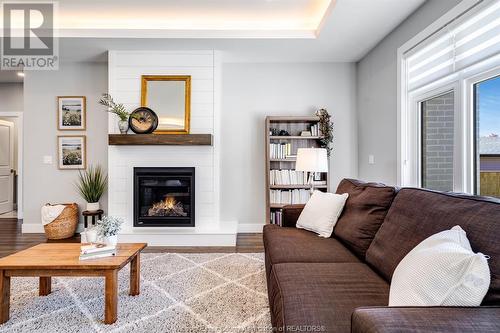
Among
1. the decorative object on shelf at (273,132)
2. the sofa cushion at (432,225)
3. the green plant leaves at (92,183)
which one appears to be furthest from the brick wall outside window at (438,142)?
the green plant leaves at (92,183)

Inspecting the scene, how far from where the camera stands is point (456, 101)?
7.63 feet

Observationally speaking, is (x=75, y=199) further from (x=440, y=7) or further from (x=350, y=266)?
(x=440, y=7)

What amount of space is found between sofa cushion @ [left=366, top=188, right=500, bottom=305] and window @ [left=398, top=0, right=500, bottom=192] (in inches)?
37.2

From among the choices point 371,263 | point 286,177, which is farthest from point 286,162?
point 371,263

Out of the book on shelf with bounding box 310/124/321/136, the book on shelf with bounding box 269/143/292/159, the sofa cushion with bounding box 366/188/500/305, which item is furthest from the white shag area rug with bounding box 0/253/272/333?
the book on shelf with bounding box 310/124/321/136

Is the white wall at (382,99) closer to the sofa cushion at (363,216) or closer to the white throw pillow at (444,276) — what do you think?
the sofa cushion at (363,216)

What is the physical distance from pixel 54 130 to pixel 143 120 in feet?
5.52

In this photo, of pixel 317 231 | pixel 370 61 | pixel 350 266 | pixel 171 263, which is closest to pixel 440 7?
pixel 370 61

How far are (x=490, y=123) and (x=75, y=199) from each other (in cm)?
512

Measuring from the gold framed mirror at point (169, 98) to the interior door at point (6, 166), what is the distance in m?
4.27

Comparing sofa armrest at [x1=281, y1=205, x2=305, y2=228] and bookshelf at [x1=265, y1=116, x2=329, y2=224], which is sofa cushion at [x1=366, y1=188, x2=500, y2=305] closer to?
sofa armrest at [x1=281, y1=205, x2=305, y2=228]

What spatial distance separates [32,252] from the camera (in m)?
2.08

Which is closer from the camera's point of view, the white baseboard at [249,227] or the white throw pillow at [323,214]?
the white throw pillow at [323,214]

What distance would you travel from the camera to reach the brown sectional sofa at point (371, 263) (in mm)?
869
